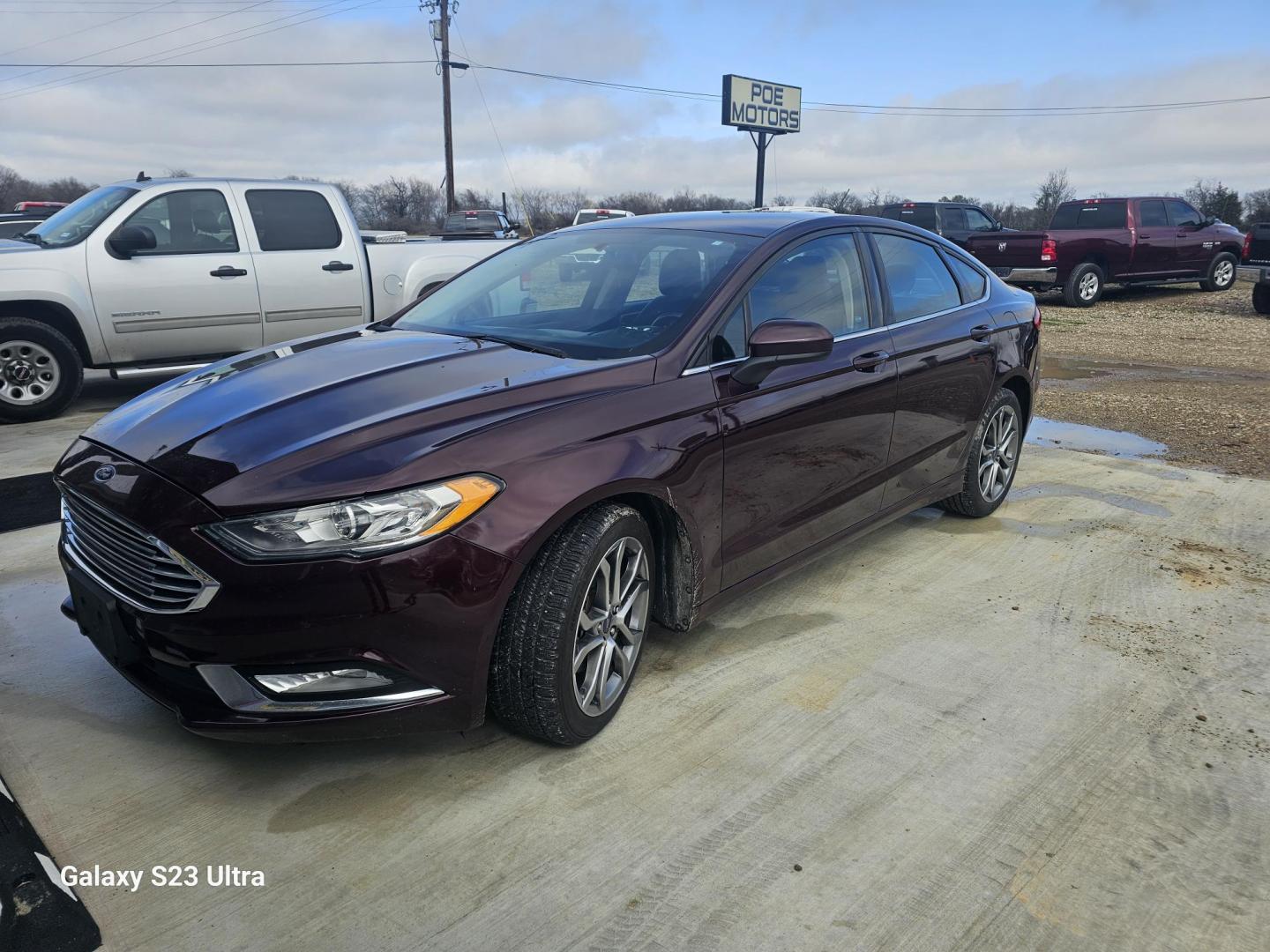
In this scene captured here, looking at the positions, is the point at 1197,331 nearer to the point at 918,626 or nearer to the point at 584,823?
the point at 918,626

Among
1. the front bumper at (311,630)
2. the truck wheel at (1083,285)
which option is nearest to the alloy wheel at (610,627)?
the front bumper at (311,630)

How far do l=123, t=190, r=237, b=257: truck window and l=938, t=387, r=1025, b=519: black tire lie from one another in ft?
20.8

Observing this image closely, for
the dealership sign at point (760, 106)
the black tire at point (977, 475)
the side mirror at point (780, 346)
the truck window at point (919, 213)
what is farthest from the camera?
the dealership sign at point (760, 106)

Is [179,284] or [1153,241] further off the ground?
[1153,241]

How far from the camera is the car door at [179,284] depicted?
7.62 meters

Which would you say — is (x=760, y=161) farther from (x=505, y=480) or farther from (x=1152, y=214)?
(x=505, y=480)

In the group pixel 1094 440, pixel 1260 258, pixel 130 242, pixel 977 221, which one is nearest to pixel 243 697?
pixel 130 242

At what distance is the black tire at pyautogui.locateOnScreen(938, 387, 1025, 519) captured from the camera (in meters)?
4.98

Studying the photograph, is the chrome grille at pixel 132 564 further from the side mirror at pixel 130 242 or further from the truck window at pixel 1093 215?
the truck window at pixel 1093 215

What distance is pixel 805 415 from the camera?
364 centimetres

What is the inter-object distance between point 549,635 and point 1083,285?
17.5 meters

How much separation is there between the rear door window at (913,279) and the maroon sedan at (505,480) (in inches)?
1.5

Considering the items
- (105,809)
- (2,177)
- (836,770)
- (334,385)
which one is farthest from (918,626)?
(2,177)

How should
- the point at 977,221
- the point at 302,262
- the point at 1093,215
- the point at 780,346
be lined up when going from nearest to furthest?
the point at 780,346 < the point at 302,262 < the point at 1093,215 < the point at 977,221
